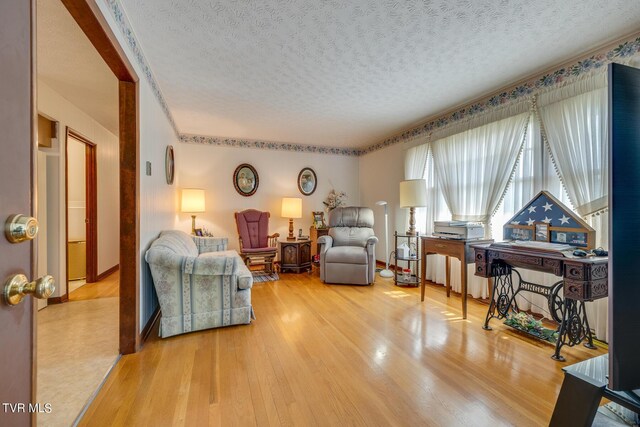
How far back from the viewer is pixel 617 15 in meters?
1.85

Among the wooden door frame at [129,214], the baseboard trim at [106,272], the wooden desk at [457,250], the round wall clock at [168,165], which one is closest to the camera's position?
the wooden door frame at [129,214]

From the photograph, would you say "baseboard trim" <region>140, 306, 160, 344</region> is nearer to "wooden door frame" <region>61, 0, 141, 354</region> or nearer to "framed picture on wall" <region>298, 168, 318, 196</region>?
"wooden door frame" <region>61, 0, 141, 354</region>

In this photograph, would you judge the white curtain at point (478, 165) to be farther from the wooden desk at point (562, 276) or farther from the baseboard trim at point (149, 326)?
the baseboard trim at point (149, 326)

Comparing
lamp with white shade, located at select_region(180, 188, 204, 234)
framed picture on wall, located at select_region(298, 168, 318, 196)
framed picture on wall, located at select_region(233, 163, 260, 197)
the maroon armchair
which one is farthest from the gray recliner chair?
lamp with white shade, located at select_region(180, 188, 204, 234)

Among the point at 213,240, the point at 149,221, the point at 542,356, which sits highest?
the point at 149,221

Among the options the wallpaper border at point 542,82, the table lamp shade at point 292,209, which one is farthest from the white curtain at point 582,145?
the table lamp shade at point 292,209

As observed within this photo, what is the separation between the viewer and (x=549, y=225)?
89.2 inches

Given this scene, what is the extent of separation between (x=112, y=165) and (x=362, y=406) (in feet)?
17.5

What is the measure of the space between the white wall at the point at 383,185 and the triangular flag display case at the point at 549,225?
2.00 meters

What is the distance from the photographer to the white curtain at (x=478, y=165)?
285cm

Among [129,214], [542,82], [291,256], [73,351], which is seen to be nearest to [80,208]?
[73,351]

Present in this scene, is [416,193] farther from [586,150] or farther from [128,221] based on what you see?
[128,221]

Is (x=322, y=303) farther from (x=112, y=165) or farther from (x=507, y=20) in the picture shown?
(x=112, y=165)

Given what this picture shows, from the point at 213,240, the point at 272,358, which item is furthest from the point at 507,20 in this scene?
the point at 213,240
